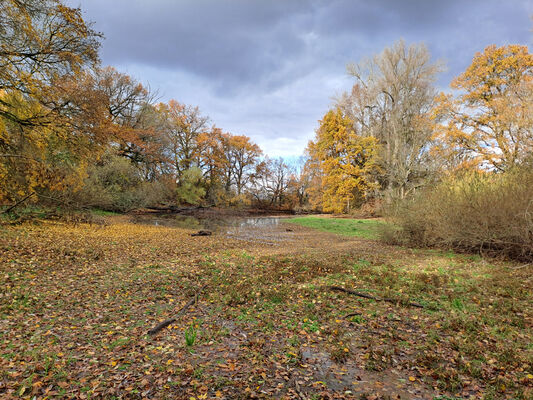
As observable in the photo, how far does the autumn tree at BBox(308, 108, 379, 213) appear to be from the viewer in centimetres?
2873

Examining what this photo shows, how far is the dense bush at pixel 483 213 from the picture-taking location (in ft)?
28.1

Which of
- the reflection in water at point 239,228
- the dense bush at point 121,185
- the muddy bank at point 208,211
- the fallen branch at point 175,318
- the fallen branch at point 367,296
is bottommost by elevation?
the fallen branch at point 175,318

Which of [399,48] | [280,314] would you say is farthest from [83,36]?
[399,48]

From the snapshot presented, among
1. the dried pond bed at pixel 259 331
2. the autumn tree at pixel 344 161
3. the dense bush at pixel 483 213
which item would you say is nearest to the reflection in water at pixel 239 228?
the autumn tree at pixel 344 161

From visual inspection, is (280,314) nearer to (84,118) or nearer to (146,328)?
(146,328)

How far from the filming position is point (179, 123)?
1738 inches

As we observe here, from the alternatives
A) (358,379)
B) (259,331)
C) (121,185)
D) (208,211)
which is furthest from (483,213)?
A: (208,211)

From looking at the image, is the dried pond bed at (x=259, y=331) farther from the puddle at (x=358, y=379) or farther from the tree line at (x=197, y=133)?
the tree line at (x=197, y=133)

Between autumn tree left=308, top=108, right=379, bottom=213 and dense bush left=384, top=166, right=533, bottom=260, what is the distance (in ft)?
53.4

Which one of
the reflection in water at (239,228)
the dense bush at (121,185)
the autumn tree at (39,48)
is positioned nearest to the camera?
the autumn tree at (39,48)

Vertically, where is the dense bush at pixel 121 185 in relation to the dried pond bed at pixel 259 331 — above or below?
above

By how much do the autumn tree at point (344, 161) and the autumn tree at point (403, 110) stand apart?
1.58 meters

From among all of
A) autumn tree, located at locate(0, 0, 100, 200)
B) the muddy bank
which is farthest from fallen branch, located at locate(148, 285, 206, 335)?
the muddy bank

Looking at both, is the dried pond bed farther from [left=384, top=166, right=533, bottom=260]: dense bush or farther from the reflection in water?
the reflection in water
